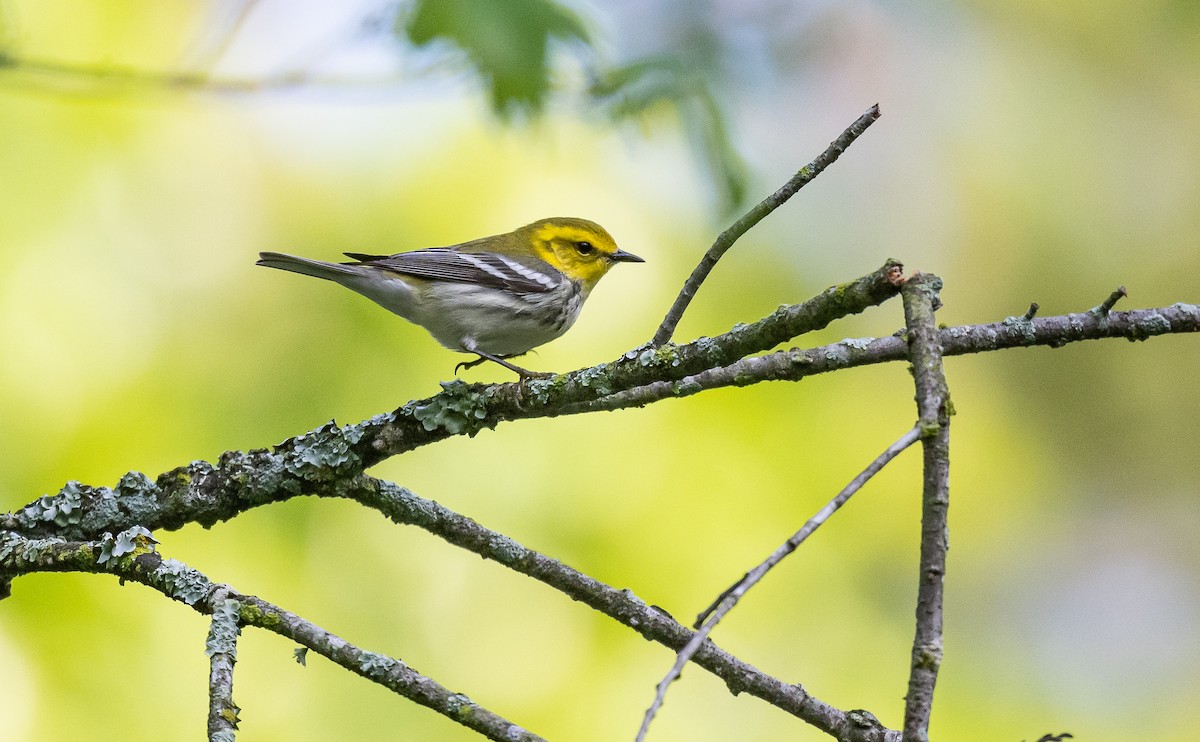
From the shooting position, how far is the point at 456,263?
5.44 meters

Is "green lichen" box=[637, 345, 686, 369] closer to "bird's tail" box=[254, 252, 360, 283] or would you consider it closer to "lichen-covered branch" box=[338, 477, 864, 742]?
"lichen-covered branch" box=[338, 477, 864, 742]

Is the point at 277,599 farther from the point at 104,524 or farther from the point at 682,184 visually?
the point at 682,184

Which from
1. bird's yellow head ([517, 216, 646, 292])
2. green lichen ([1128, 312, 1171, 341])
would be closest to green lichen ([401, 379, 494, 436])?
green lichen ([1128, 312, 1171, 341])

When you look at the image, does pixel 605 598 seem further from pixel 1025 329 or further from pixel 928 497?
pixel 1025 329

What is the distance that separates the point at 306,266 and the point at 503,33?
180 centimetres

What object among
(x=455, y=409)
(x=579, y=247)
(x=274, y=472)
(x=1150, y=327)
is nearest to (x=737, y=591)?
(x=1150, y=327)

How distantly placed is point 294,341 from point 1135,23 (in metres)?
8.63

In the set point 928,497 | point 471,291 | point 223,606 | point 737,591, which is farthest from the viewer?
point 471,291

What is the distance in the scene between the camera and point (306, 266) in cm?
479

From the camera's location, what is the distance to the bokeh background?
17.8 ft

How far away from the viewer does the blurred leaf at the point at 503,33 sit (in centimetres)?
340

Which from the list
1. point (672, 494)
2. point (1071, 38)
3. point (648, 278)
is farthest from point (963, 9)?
point (672, 494)

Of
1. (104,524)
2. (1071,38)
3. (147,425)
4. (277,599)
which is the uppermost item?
(1071,38)

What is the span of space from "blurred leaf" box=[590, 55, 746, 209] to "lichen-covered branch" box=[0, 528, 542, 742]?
205 cm
